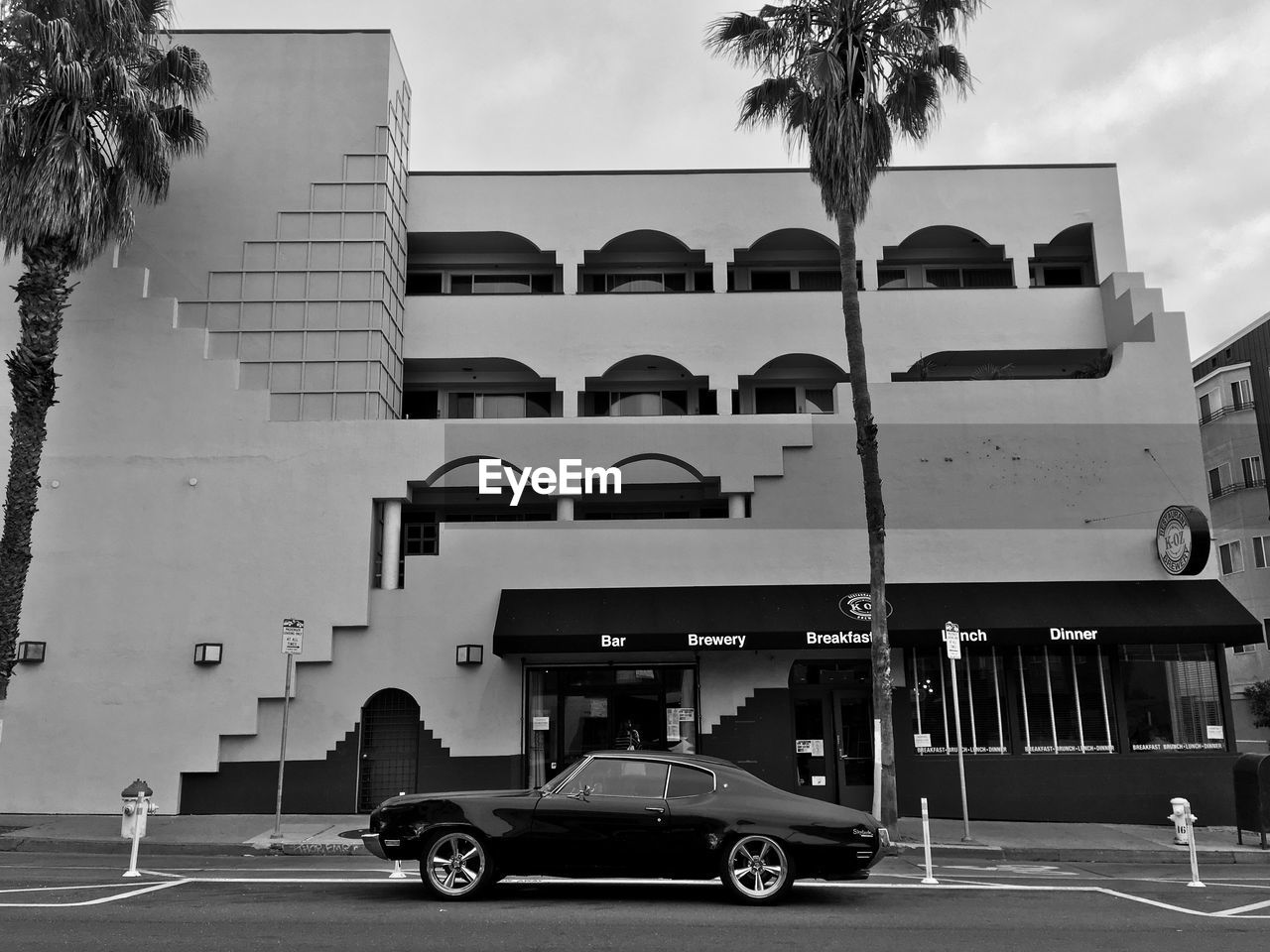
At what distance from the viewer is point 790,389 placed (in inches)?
974

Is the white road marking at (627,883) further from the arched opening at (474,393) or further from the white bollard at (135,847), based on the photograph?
the arched opening at (474,393)

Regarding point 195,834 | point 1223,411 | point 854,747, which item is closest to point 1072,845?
point 854,747

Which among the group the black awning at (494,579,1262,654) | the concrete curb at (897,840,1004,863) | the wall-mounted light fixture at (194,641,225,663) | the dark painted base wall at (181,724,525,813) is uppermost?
the black awning at (494,579,1262,654)

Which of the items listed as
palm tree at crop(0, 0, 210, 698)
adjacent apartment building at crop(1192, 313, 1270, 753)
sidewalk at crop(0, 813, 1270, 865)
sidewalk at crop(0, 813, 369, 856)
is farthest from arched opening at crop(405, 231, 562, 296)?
adjacent apartment building at crop(1192, 313, 1270, 753)

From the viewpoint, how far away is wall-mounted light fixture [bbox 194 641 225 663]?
19203 mm

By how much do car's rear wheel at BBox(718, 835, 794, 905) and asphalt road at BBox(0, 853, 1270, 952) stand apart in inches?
6.7

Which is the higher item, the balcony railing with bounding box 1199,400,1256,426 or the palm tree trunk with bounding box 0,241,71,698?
the balcony railing with bounding box 1199,400,1256,426

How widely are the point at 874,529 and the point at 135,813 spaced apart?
1102 centimetres

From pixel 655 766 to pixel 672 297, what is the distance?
14.3 m

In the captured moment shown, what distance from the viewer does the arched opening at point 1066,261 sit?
24.5 m

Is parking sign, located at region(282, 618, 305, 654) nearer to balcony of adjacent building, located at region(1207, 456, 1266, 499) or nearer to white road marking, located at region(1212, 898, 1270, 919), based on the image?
white road marking, located at region(1212, 898, 1270, 919)

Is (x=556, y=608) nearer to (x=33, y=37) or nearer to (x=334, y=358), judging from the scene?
(x=334, y=358)

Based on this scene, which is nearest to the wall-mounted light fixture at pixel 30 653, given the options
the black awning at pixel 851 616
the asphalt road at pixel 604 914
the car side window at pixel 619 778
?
the asphalt road at pixel 604 914

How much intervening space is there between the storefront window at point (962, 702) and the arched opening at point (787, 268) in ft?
32.0
